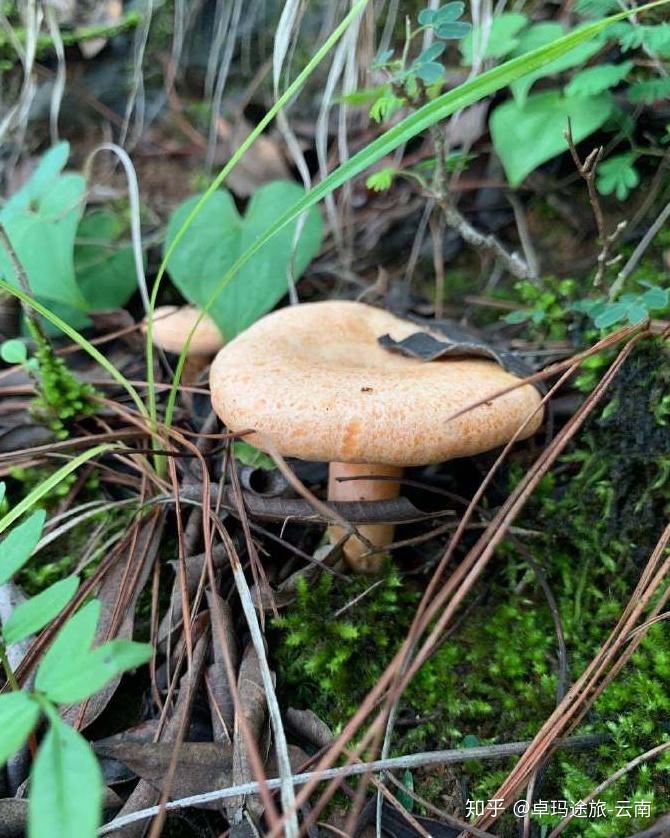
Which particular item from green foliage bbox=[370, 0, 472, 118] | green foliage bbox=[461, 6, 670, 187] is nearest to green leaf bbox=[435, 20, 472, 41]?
green foliage bbox=[370, 0, 472, 118]

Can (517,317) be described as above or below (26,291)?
below

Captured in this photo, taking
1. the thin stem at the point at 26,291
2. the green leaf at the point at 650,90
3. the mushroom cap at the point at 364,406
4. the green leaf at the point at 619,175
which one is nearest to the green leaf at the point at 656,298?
the mushroom cap at the point at 364,406

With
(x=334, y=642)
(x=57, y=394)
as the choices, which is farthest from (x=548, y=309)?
(x=57, y=394)

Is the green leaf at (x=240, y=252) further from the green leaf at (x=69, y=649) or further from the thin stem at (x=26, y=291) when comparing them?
the green leaf at (x=69, y=649)

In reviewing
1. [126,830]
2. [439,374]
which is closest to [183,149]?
[439,374]

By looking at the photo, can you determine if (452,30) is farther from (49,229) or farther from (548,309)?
(49,229)

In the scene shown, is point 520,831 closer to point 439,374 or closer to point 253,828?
point 253,828
